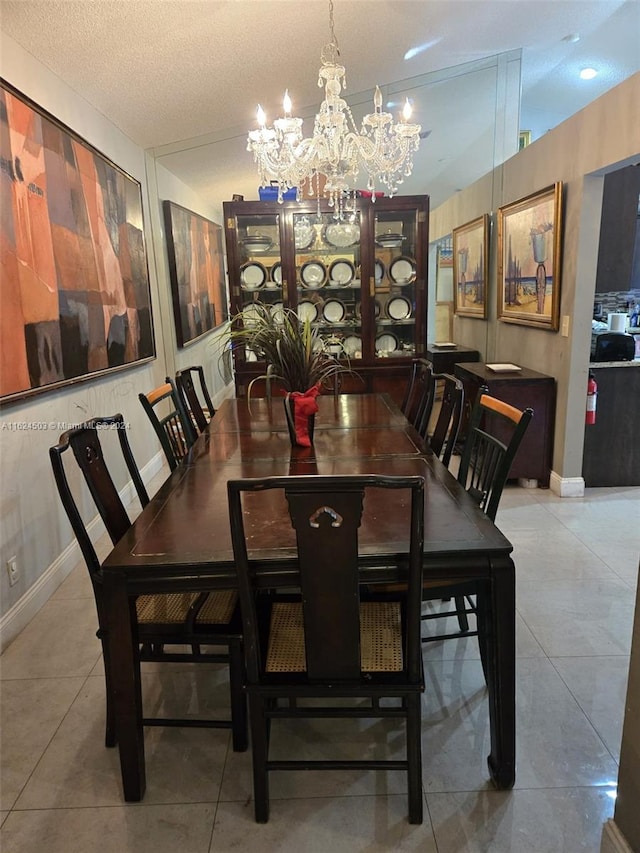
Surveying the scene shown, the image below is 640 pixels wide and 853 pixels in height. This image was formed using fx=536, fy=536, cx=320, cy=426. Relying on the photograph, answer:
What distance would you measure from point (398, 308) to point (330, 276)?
26.0 inches

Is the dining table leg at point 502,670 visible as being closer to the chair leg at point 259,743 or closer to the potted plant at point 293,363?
the chair leg at point 259,743

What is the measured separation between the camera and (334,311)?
4.71 metres

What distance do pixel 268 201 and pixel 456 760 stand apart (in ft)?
13.5

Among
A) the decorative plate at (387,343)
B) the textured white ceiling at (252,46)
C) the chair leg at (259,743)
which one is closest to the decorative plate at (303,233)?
the textured white ceiling at (252,46)

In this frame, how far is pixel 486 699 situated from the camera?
1.84 meters

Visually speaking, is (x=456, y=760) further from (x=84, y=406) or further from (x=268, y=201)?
(x=268, y=201)

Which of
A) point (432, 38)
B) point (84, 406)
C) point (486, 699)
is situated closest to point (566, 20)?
point (432, 38)

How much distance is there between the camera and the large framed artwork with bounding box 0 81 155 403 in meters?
2.22

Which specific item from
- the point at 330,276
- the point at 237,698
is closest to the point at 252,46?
the point at 330,276

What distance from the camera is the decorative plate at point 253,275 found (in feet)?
15.1

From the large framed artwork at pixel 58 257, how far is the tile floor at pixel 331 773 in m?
1.18

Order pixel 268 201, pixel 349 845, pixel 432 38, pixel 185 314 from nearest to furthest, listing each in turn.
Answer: pixel 349 845
pixel 432 38
pixel 268 201
pixel 185 314

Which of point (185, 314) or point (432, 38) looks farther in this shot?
point (185, 314)

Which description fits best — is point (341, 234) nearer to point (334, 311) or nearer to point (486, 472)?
point (334, 311)
